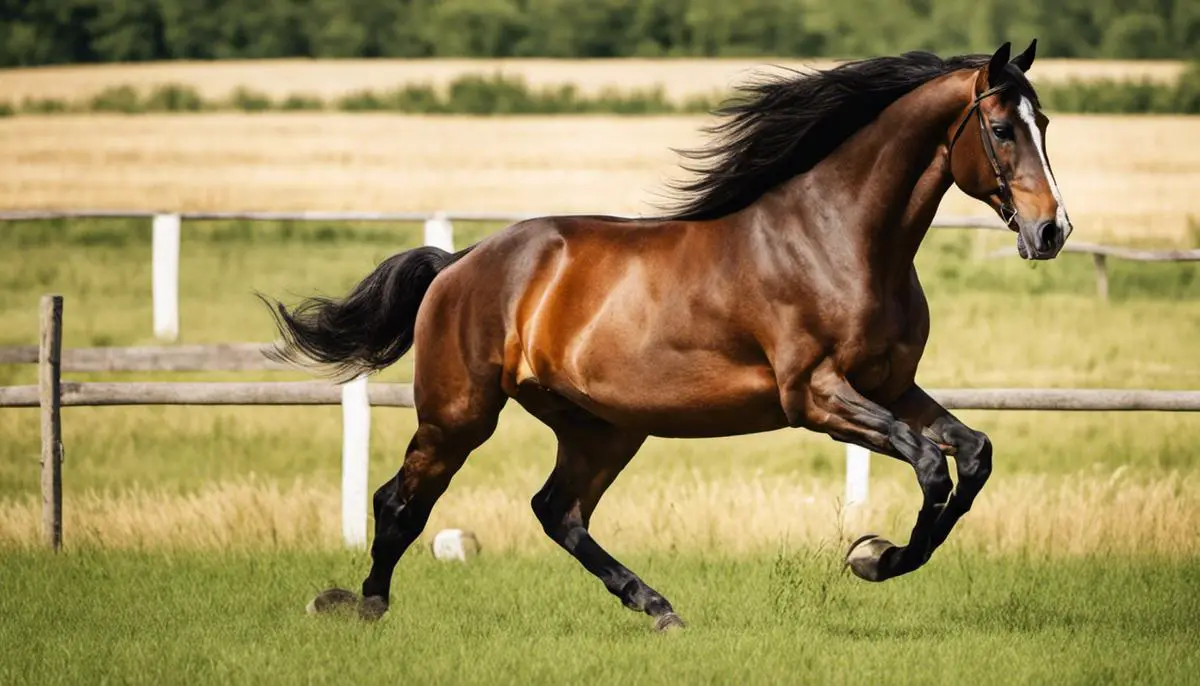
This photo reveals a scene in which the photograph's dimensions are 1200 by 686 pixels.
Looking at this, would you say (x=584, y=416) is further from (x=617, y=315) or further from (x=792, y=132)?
(x=792, y=132)

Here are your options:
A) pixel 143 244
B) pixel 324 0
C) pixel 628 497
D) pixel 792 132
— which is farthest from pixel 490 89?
pixel 792 132

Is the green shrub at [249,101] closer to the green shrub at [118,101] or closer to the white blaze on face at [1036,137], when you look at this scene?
the green shrub at [118,101]

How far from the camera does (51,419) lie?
9297 millimetres

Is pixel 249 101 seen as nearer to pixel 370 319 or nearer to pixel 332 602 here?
pixel 370 319

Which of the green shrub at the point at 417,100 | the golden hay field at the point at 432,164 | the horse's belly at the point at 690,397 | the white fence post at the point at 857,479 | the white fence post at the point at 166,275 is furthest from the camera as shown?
the green shrub at the point at 417,100

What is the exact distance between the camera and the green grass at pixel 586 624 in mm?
6375

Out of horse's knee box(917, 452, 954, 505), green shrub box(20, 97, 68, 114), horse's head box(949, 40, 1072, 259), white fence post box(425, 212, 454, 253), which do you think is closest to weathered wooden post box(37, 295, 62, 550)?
white fence post box(425, 212, 454, 253)

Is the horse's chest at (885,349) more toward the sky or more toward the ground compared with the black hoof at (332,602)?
more toward the sky

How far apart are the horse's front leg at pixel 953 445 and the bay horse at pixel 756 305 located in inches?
0.4

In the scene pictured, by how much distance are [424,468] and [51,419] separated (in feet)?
8.53

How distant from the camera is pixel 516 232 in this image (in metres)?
7.66

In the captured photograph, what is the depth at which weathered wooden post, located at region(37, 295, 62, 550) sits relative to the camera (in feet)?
30.3

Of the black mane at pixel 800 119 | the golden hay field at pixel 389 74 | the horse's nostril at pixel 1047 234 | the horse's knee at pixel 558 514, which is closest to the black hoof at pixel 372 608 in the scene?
the horse's knee at pixel 558 514

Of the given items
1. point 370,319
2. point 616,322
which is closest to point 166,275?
point 370,319
